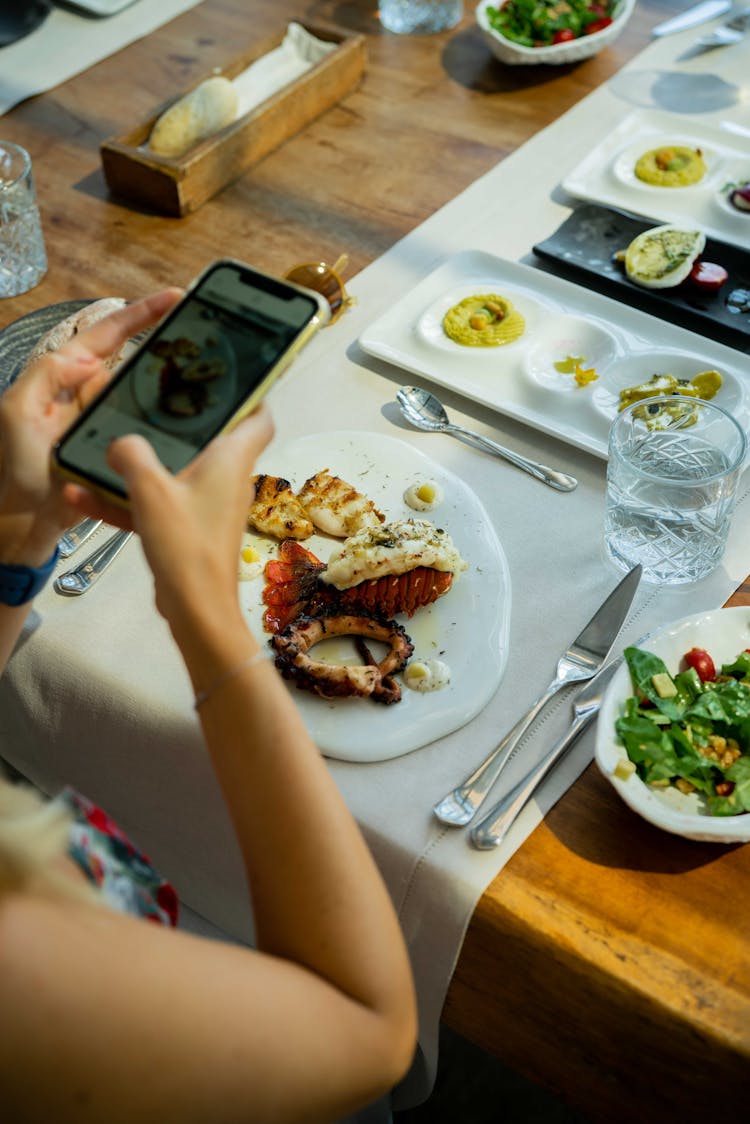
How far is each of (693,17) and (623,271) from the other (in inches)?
36.6

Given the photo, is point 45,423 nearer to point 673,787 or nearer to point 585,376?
point 673,787

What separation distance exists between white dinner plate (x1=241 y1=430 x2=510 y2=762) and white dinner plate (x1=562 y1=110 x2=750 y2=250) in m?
0.70

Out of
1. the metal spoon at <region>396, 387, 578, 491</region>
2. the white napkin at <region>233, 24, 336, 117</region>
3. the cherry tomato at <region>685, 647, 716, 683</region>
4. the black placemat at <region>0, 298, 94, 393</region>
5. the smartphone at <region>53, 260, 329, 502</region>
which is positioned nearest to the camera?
the smartphone at <region>53, 260, 329, 502</region>

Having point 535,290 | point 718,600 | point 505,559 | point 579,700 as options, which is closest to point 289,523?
point 505,559

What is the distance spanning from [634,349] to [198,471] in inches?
34.3

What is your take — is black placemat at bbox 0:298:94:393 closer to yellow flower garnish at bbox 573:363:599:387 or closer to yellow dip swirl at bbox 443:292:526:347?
yellow dip swirl at bbox 443:292:526:347

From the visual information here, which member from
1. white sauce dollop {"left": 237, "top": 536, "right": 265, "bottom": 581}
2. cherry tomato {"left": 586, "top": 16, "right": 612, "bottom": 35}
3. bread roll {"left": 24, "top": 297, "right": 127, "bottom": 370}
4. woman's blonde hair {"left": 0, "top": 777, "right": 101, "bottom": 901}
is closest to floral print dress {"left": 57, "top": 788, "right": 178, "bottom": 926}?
woman's blonde hair {"left": 0, "top": 777, "right": 101, "bottom": 901}

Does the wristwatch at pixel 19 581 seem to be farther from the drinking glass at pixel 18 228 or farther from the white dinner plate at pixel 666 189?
the white dinner plate at pixel 666 189

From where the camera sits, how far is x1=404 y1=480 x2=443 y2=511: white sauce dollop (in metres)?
1.25

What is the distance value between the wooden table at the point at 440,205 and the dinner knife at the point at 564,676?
0.07 meters

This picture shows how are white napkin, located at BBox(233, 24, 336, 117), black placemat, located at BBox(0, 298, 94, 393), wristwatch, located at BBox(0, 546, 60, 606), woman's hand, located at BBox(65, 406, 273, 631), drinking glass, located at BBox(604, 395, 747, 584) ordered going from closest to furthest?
woman's hand, located at BBox(65, 406, 273, 631), wristwatch, located at BBox(0, 546, 60, 606), drinking glass, located at BBox(604, 395, 747, 584), black placemat, located at BBox(0, 298, 94, 393), white napkin, located at BBox(233, 24, 336, 117)

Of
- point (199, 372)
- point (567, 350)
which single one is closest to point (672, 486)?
point (567, 350)

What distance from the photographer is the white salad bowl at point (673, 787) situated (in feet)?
3.08

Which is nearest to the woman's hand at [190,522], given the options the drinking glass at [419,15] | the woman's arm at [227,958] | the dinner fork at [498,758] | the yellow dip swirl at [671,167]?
the woman's arm at [227,958]
